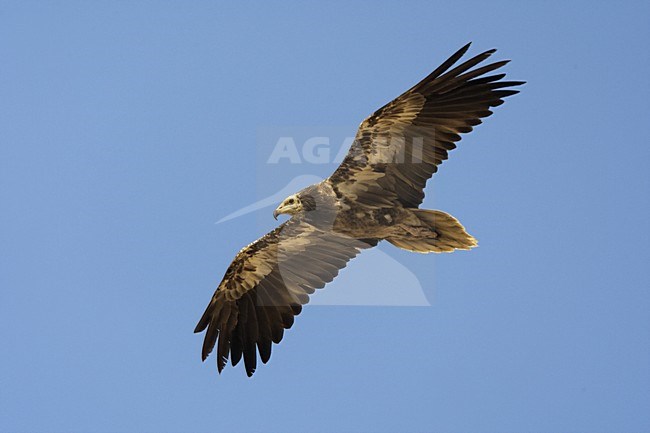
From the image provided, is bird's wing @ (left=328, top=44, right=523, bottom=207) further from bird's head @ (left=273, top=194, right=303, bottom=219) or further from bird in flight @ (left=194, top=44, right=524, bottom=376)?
bird's head @ (left=273, top=194, right=303, bottom=219)

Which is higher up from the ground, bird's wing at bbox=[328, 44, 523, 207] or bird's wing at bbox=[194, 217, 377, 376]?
bird's wing at bbox=[328, 44, 523, 207]

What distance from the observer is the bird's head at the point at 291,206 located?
12906 millimetres

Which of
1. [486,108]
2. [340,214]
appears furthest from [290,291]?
[486,108]

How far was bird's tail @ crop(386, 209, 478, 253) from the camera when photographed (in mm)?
12578

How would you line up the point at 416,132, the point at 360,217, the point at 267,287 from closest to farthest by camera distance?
the point at 416,132, the point at 360,217, the point at 267,287

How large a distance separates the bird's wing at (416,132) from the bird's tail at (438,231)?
0.85 ft

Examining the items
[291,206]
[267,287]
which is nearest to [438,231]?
[291,206]

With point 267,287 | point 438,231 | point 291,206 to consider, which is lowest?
point 438,231

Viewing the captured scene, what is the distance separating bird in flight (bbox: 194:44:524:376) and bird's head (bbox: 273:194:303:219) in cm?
1

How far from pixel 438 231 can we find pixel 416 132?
1375 mm

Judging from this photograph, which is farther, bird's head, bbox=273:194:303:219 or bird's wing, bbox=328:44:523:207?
bird's head, bbox=273:194:303:219

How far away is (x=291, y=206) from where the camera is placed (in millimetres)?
12953

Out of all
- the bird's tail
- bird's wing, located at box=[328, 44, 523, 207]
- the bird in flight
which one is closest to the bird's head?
the bird in flight

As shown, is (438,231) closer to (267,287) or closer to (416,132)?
(416,132)
